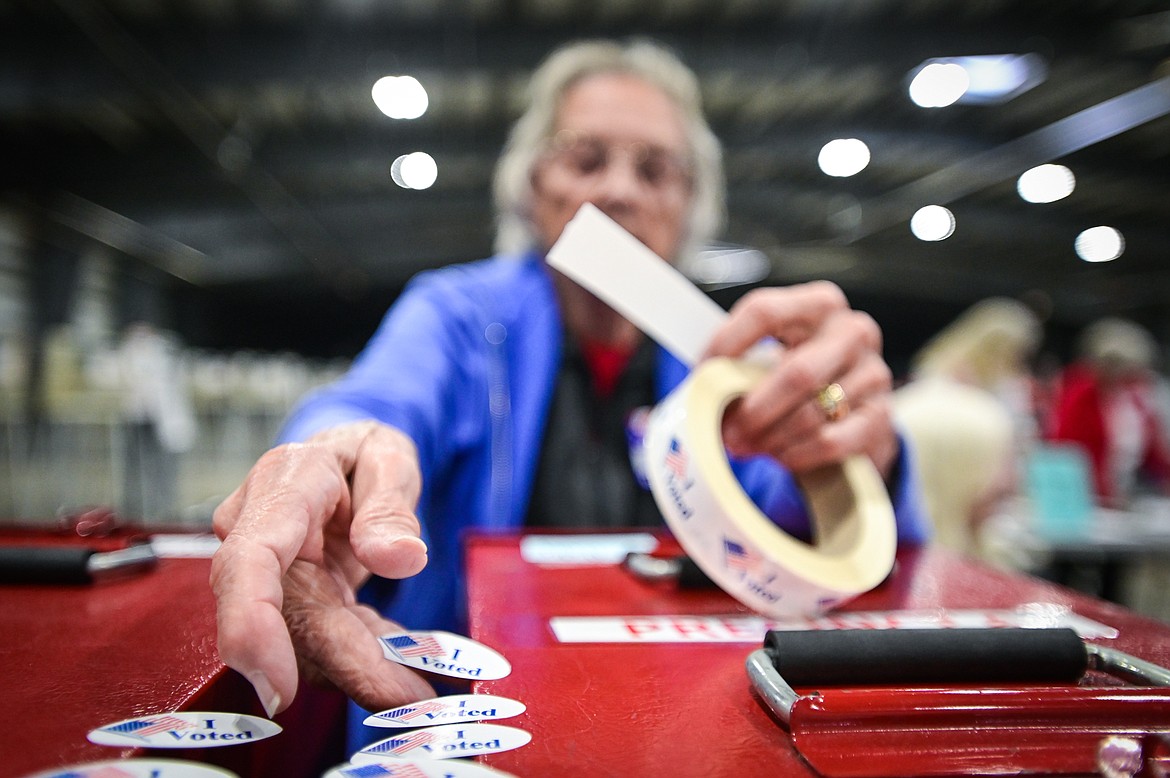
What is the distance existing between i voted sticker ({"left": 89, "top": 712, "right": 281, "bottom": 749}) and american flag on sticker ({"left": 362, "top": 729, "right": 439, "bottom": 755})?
0.17 ft

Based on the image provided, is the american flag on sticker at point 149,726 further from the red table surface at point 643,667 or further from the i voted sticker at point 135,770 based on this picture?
the red table surface at point 643,667

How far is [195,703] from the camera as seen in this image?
1.07 ft

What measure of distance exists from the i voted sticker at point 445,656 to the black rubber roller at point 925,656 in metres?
0.14

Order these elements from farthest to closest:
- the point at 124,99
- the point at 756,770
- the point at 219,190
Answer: the point at 219,190, the point at 124,99, the point at 756,770

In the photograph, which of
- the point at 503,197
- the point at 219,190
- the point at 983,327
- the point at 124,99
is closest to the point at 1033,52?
the point at 983,327

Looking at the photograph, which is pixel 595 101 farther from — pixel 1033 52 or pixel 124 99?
pixel 124 99

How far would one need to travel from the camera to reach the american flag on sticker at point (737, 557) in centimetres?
48

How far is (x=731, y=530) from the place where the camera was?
1.57ft

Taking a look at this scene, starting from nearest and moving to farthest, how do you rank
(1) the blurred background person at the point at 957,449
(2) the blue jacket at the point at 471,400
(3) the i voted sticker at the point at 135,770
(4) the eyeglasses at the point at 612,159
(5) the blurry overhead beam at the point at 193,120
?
1. (3) the i voted sticker at the point at 135,770
2. (2) the blue jacket at the point at 471,400
3. (4) the eyeglasses at the point at 612,159
4. (1) the blurred background person at the point at 957,449
5. (5) the blurry overhead beam at the point at 193,120

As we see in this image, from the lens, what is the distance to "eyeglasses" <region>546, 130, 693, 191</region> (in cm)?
114

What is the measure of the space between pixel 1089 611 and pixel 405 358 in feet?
2.54

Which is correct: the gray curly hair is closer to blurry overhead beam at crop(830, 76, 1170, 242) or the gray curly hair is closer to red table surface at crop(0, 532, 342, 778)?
red table surface at crop(0, 532, 342, 778)

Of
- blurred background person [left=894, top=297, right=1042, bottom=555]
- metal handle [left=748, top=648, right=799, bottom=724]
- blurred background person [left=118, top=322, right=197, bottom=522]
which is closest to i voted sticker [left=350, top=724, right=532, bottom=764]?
metal handle [left=748, top=648, right=799, bottom=724]

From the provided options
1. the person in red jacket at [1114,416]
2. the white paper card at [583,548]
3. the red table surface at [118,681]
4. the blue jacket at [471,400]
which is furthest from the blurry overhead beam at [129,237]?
the person in red jacket at [1114,416]
